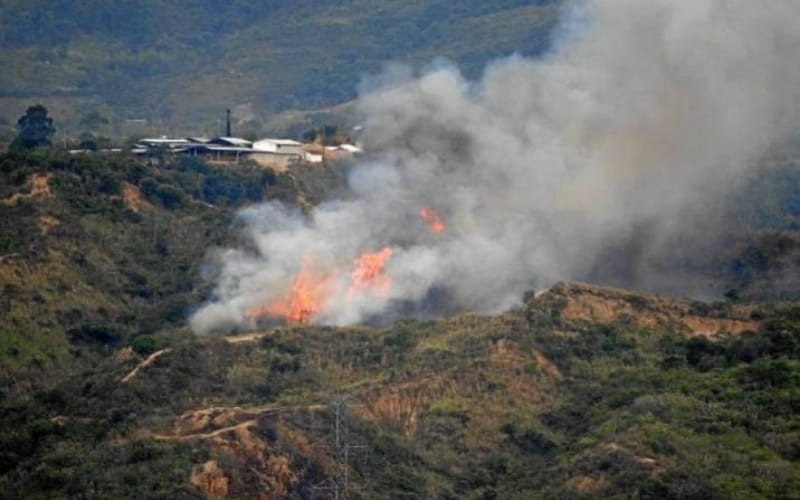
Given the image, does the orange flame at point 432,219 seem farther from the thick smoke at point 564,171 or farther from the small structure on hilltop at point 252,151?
the small structure on hilltop at point 252,151

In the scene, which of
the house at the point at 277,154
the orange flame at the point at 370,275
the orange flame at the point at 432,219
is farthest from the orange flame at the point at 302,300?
the house at the point at 277,154

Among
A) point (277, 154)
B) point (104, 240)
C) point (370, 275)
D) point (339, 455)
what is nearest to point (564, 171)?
point (370, 275)

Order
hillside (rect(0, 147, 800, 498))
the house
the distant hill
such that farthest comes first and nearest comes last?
1. the distant hill
2. the house
3. hillside (rect(0, 147, 800, 498))

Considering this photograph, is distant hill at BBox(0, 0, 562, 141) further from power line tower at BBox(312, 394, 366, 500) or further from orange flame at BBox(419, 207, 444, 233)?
power line tower at BBox(312, 394, 366, 500)

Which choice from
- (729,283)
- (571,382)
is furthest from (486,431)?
(729,283)

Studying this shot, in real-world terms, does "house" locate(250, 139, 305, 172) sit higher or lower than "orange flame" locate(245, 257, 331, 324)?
higher

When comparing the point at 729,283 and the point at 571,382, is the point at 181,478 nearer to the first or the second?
the point at 571,382

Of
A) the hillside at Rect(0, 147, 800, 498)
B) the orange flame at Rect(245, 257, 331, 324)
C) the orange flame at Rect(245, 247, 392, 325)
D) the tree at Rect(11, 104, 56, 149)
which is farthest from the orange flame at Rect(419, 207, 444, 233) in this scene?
the tree at Rect(11, 104, 56, 149)
